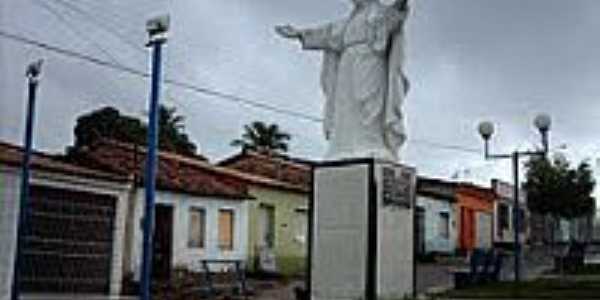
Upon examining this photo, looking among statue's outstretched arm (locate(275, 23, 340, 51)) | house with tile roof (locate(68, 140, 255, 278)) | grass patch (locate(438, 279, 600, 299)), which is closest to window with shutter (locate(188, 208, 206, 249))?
house with tile roof (locate(68, 140, 255, 278))

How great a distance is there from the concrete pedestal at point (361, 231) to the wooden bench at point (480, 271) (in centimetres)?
471

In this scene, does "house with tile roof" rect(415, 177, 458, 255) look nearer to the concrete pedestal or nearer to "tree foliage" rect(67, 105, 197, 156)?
"tree foliage" rect(67, 105, 197, 156)

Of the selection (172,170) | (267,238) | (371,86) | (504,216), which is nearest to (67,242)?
(172,170)

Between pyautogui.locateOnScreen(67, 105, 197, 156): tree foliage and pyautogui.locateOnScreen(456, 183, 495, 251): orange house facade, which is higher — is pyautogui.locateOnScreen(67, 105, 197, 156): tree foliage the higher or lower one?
the higher one

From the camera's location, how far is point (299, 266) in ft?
96.1

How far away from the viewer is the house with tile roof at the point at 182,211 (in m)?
22.8

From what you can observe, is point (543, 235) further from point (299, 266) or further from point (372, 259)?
point (372, 259)

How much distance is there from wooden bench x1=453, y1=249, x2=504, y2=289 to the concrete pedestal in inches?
185

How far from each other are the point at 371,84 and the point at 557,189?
2814cm

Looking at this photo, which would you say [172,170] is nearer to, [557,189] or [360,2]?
[360,2]

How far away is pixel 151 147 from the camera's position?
10625 millimetres

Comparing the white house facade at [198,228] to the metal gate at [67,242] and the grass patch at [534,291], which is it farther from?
the grass patch at [534,291]

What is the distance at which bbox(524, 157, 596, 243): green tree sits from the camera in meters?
39.1

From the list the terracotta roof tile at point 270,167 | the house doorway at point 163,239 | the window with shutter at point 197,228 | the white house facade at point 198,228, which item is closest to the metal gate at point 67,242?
the white house facade at point 198,228
